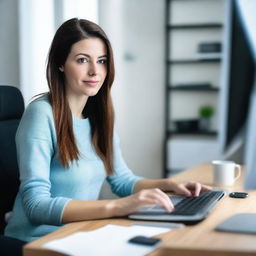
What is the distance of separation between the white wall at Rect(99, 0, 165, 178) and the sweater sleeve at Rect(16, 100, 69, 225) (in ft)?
7.99

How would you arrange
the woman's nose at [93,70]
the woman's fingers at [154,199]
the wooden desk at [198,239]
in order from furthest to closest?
the woman's nose at [93,70]
the woman's fingers at [154,199]
the wooden desk at [198,239]

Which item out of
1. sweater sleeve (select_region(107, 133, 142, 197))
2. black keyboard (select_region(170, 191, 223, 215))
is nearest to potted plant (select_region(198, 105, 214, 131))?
sweater sleeve (select_region(107, 133, 142, 197))

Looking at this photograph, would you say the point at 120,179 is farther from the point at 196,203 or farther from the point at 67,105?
the point at 196,203

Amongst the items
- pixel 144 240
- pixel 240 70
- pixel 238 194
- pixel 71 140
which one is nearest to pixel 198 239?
pixel 144 240

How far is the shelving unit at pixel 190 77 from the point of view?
361cm

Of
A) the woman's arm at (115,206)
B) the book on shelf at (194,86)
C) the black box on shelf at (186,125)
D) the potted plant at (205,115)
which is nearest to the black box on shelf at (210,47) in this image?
the book on shelf at (194,86)

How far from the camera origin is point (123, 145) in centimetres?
393

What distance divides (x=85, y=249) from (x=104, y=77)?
74cm

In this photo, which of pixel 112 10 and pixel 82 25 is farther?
pixel 112 10

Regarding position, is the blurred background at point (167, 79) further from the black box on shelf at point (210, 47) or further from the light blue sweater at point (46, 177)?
the light blue sweater at point (46, 177)

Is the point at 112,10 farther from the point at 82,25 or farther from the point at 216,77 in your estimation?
the point at 82,25

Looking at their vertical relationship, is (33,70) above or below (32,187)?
above

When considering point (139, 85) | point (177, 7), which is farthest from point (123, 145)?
point (177, 7)

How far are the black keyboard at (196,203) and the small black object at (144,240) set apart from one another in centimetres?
17
